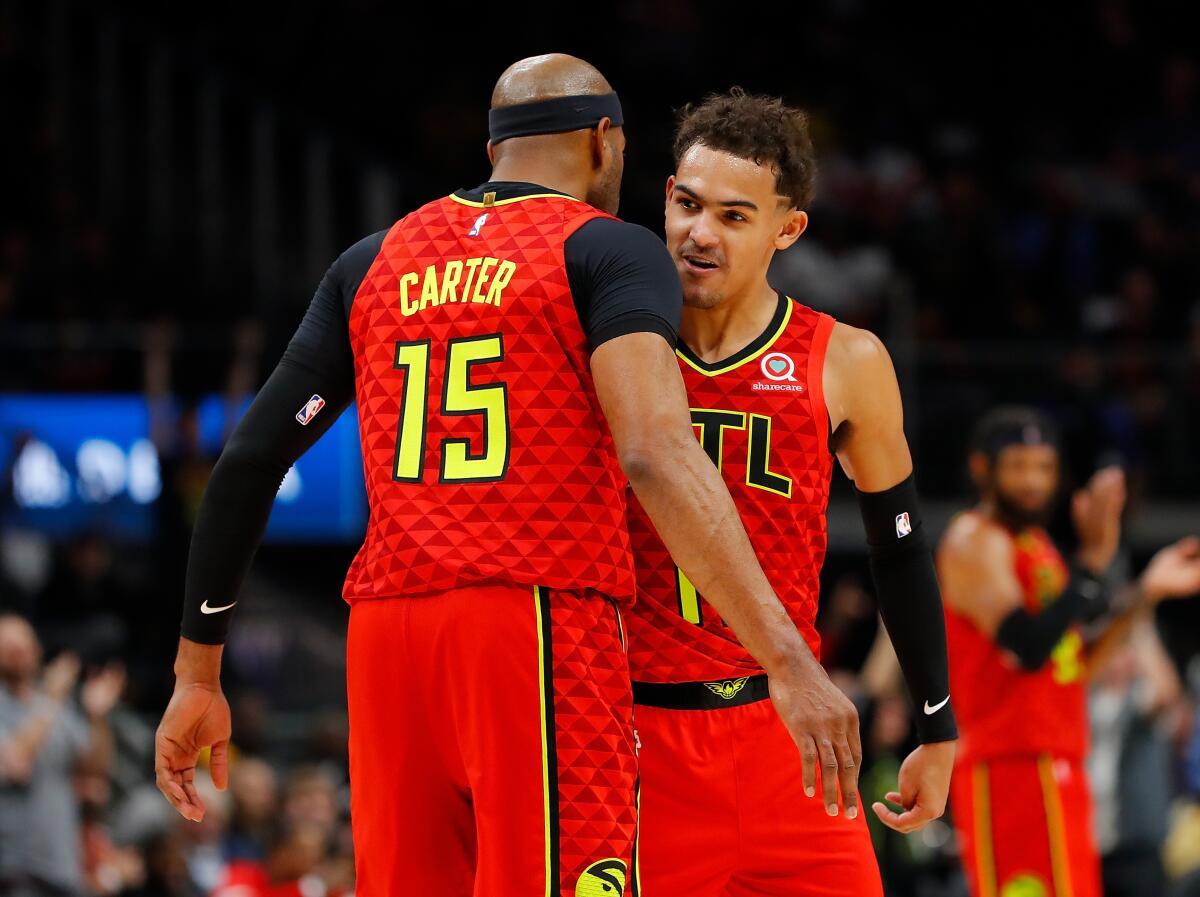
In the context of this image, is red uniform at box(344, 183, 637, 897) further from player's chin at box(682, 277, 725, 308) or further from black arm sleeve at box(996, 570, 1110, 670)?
black arm sleeve at box(996, 570, 1110, 670)

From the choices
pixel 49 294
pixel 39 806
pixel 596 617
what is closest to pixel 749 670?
pixel 596 617

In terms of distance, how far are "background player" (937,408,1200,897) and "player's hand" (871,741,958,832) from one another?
7.13 ft

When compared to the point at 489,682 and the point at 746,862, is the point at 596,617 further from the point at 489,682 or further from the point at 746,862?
the point at 746,862

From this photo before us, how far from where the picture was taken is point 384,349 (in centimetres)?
389

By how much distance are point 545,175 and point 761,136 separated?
74cm

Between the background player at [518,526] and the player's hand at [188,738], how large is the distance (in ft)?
1.61

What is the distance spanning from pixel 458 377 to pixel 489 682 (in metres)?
0.66

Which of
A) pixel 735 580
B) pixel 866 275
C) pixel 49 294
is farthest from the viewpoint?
pixel 866 275

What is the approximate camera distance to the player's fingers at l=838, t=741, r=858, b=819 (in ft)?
11.2

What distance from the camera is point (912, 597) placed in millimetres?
4598

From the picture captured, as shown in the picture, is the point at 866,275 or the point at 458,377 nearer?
the point at 458,377

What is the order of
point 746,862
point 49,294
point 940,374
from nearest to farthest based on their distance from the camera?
point 746,862, point 940,374, point 49,294

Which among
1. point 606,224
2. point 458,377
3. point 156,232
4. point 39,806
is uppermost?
point 156,232

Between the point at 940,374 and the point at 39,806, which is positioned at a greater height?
the point at 940,374
